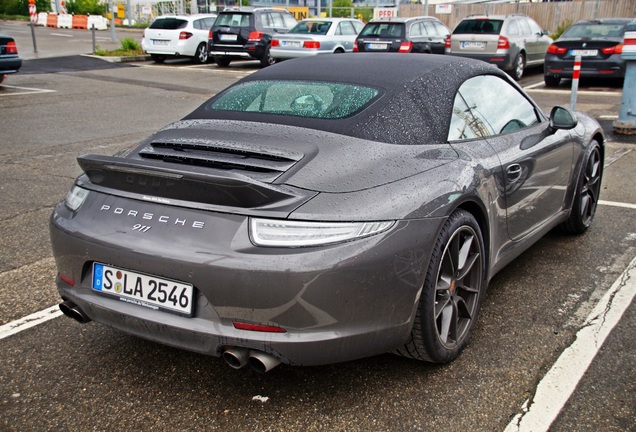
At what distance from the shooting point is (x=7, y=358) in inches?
129

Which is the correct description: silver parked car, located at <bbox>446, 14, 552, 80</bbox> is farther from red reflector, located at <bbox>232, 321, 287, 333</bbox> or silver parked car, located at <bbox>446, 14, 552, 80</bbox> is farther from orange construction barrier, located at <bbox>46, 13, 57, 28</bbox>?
orange construction barrier, located at <bbox>46, 13, 57, 28</bbox>

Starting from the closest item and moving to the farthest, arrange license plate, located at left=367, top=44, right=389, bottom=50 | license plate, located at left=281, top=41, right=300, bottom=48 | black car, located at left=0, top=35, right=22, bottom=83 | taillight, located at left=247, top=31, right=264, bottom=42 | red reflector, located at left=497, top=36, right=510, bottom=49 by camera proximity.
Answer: black car, located at left=0, top=35, right=22, bottom=83, red reflector, located at left=497, top=36, right=510, bottom=49, license plate, located at left=367, top=44, right=389, bottom=50, license plate, located at left=281, top=41, right=300, bottom=48, taillight, located at left=247, top=31, right=264, bottom=42

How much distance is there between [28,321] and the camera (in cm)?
369

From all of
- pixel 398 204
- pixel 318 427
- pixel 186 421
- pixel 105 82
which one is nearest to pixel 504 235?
pixel 398 204

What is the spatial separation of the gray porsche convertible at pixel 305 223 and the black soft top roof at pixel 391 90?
0.04 feet

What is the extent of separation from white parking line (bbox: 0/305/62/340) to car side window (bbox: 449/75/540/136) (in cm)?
256

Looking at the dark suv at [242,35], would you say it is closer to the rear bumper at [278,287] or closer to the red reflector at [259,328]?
the rear bumper at [278,287]

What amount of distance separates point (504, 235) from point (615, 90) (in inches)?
510

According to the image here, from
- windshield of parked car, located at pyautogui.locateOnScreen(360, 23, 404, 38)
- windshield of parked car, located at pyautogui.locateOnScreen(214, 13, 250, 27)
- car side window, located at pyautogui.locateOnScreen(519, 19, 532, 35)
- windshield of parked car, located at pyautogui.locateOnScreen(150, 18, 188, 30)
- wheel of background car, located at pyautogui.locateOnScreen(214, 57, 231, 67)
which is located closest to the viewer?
car side window, located at pyautogui.locateOnScreen(519, 19, 532, 35)

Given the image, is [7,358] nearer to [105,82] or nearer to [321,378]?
[321,378]

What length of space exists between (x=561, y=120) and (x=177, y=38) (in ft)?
60.7

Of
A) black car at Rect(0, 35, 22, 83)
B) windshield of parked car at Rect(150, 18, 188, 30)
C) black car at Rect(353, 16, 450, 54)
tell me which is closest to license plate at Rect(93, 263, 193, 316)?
black car at Rect(0, 35, 22, 83)

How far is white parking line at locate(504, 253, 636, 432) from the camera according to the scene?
9.17 feet

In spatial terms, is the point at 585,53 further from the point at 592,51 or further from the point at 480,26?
the point at 480,26
